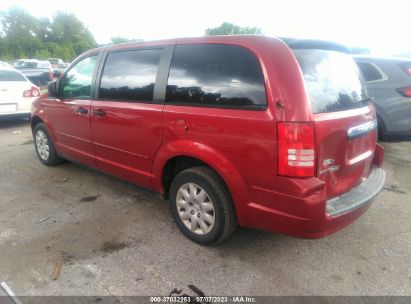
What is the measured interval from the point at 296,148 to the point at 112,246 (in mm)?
1828

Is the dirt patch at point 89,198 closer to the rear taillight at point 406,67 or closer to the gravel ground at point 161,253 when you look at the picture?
the gravel ground at point 161,253

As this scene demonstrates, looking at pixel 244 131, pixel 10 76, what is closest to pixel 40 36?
pixel 10 76

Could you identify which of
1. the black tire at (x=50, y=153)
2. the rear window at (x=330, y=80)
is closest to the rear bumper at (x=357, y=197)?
the rear window at (x=330, y=80)

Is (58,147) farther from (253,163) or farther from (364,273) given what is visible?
(364,273)

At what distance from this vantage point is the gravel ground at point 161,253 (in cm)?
251

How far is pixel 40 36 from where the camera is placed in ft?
236

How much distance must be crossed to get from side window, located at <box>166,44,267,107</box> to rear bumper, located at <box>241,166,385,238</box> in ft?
2.38

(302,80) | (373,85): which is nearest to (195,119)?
(302,80)

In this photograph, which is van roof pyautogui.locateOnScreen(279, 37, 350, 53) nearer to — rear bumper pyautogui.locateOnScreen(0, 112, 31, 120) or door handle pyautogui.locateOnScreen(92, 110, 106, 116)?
door handle pyautogui.locateOnScreen(92, 110, 106, 116)

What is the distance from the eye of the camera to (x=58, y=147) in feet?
15.4

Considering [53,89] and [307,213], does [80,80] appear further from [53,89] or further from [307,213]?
[307,213]

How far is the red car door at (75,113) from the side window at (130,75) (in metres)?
0.32

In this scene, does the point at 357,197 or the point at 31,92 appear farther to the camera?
the point at 31,92

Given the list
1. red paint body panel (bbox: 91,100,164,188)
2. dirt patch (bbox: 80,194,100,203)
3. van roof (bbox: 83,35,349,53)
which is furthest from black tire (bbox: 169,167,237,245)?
dirt patch (bbox: 80,194,100,203)
